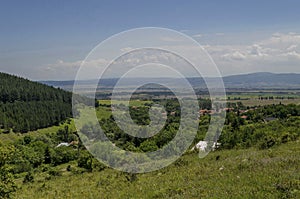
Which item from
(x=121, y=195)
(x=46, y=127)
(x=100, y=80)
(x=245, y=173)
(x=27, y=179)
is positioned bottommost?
(x=46, y=127)

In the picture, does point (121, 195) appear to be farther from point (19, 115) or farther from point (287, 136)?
point (19, 115)

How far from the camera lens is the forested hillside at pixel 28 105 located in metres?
134

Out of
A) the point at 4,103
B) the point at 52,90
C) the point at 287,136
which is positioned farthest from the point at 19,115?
the point at 287,136

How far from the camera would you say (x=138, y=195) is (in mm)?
14039

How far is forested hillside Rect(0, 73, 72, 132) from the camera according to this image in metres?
134

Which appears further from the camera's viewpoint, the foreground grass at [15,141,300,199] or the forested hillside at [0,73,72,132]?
the forested hillside at [0,73,72,132]

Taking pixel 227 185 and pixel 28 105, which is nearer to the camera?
pixel 227 185

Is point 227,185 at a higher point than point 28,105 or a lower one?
higher

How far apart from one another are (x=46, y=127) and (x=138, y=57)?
139 m

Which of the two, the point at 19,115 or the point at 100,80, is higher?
the point at 100,80

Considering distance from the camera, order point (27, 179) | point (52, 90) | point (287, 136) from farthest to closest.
A: point (52, 90) < point (27, 179) < point (287, 136)

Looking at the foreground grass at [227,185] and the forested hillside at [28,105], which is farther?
the forested hillside at [28,105]

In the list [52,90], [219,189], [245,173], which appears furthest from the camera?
[52,90]

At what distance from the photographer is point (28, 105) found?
157875 millimetres
